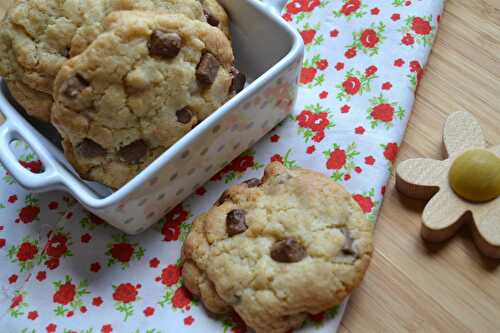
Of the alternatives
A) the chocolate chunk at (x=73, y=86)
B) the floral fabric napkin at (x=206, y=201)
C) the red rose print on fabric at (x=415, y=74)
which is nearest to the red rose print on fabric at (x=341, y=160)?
the floral fabric napkin at (x=206, y=201)

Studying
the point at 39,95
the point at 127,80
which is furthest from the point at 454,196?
the point at 39,95

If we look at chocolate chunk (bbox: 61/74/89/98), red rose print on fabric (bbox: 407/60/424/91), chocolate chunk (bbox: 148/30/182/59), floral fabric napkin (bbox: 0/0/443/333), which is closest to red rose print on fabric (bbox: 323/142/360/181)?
floral fabric napkin (bbox: 0/0/443/333)

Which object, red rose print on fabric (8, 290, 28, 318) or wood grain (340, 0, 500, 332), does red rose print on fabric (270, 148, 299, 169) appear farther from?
red rose print on fabric (8, 290, 28, 318)

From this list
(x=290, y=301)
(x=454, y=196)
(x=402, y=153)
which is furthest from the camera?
(x=402, y=153)

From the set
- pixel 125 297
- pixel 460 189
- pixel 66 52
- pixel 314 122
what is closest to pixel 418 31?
pixel 314 122

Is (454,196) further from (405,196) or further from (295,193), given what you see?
(295,193)

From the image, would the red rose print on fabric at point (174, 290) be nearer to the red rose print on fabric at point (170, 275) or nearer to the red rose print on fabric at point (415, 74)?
the red rose print on fabric at point (170, 275)
